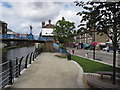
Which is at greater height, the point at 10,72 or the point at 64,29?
the point at 64,29

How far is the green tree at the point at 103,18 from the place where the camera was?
17.6ft

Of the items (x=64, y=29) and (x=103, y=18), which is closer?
(x=103, y=18)

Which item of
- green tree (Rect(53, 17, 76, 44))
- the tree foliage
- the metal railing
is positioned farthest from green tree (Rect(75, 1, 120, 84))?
green tree (Rect(53, 17, 76, 44))

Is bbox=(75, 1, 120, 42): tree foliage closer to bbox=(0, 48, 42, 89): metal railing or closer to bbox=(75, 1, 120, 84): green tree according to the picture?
bbox=(75, 1, 120, 84): green tree

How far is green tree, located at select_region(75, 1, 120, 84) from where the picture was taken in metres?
5.35

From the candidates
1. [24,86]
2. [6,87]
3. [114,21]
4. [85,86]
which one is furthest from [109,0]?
[6,87]

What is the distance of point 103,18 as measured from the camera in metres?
5.75

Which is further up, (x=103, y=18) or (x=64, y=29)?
(x=64, y=29)

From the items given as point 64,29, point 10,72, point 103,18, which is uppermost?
point 64,29

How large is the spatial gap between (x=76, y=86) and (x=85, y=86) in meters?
0.41

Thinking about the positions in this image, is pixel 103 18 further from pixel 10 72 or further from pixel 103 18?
pixel 10 72

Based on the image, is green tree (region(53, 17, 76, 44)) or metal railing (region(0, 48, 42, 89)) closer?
metal railing (region(0, 48, 42, 89))

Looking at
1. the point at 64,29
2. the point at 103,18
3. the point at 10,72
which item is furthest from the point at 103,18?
the point at 64,29

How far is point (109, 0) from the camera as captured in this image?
17.5ft
